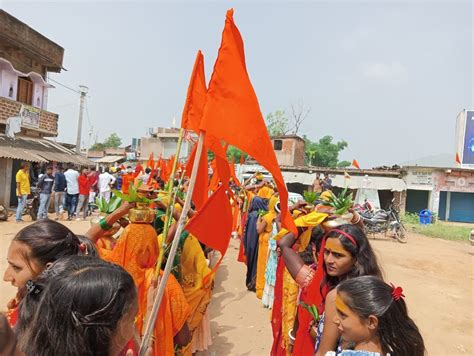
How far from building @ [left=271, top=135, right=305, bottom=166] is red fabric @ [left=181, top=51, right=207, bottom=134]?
81.9ft

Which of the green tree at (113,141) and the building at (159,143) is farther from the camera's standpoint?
the green tree at (113,141)

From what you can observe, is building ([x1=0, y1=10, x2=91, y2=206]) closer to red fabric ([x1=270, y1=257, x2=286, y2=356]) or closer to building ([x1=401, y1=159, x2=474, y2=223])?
red fabric ([x1=270, y1=257, x2=286, y2=356])

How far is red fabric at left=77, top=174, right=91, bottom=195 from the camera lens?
11.3 metres

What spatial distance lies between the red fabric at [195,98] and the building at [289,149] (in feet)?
81.9

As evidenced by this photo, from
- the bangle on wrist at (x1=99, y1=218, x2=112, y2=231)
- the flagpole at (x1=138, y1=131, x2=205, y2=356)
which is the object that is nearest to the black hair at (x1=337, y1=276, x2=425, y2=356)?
the flagpole at (x1=138, y1=131, x2=205, y2=356)

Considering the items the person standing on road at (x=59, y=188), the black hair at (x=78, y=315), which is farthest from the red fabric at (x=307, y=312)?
the person standing on road at (x=59, y=188)

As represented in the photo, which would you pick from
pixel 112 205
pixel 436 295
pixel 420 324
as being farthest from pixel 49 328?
pixel 436 295

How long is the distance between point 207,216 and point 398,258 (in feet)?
30.6

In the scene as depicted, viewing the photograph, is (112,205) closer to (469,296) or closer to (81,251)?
(81,251)

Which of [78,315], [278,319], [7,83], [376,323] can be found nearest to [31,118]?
[7,83]

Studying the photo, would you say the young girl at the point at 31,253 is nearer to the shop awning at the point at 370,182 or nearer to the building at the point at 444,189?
the shop awning at the point at 370,182

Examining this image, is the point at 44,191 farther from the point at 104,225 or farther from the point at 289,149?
the point at 289,149

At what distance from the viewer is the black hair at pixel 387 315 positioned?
145 cm

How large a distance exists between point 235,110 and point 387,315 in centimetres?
107
